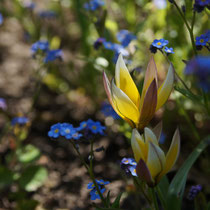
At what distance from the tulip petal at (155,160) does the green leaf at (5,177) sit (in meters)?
1.07

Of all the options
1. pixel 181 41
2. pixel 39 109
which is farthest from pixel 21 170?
pixel 181 41

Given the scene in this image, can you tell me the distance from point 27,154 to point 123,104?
1.02 meters

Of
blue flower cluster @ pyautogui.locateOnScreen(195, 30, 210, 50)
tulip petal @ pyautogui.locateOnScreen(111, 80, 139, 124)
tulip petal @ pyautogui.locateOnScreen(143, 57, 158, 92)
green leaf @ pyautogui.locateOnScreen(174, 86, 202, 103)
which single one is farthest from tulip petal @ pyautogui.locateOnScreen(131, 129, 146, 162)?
blue flower cluster @ pyautogui.locateOnScreen(195, 30, 210, 50)

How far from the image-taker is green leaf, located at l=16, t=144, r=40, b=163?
1.94 m

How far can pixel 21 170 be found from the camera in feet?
6.71

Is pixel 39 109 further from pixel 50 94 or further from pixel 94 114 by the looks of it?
pixel 94 114

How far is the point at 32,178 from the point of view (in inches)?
75.1

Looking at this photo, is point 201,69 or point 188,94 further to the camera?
point 188,94

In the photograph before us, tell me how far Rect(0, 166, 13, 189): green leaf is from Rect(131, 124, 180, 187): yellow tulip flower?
103 cm

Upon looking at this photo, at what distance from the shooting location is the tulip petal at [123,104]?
3.78ft

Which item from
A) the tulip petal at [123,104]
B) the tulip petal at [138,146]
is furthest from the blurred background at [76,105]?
the tulip petal at [138,146]

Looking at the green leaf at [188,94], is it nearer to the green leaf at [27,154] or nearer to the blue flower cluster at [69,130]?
the blue flower cluster at [69,130]

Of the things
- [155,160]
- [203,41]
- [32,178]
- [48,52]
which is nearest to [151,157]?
[155,160]

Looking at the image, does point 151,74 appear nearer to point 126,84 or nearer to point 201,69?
point 126,84
